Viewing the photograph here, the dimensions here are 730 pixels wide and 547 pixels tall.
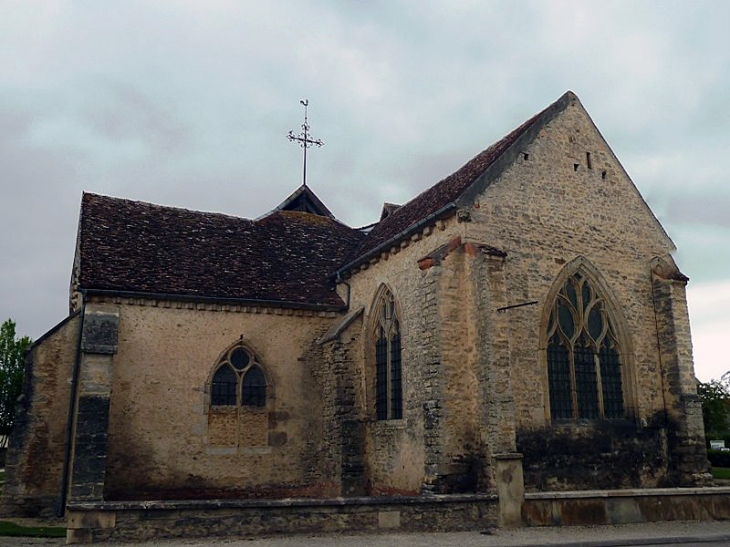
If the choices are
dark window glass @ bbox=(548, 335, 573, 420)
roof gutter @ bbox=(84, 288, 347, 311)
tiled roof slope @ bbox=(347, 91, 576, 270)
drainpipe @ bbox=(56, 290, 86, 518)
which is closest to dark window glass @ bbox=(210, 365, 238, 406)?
roof gutter @ bbox=(84, 288, 347, 311)

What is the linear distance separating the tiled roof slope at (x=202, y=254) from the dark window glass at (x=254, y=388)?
2.13 m

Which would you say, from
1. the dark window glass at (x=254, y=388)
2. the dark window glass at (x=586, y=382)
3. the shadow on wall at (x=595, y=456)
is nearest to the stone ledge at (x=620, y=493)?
the shadow on wall at (x=595, y=456)

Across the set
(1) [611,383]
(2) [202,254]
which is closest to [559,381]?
(1) [611,383]

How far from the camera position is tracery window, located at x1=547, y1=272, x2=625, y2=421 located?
1587cm

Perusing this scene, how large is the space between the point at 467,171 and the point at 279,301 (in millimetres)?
6523

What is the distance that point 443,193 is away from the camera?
1812 cm

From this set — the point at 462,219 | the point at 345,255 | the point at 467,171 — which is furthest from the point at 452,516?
the point at 345,255

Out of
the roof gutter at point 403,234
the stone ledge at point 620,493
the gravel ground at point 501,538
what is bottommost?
the gravel ground at point 501,538

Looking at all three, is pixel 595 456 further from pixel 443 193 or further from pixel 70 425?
pixel 70 425

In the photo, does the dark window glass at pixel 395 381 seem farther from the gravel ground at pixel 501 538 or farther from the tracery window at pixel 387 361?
the gravel ground at pixel 501 538

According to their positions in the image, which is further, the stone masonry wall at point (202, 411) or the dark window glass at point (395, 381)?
the dark window glass at point (395, 381)

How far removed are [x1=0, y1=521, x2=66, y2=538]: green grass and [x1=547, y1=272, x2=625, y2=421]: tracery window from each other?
11.0 metres

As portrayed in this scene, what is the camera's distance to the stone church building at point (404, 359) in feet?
48.5

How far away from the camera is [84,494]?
14773 mm
